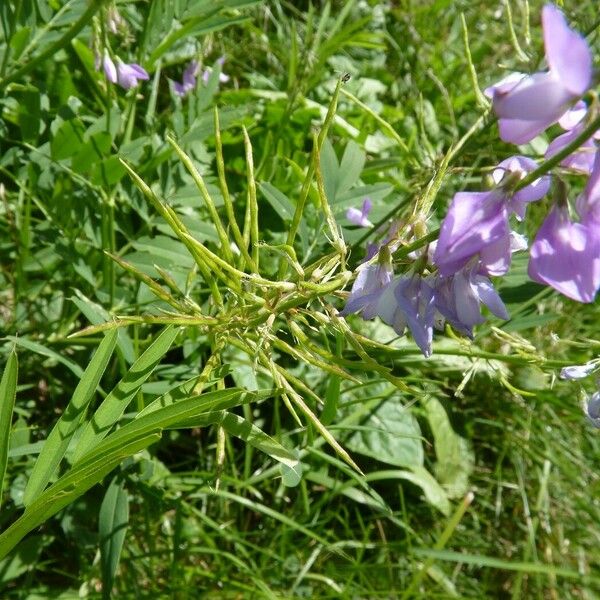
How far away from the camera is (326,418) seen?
1.09 metres

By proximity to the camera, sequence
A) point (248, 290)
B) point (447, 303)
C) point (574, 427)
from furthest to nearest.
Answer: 1. point (574, 427)
2. point (248, 290)
3. point (447, 303)

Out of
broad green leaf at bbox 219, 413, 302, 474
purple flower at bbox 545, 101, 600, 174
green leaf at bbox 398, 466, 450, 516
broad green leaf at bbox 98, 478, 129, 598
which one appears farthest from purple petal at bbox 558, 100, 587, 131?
green leaf at bbox 398, 466, 450, 516

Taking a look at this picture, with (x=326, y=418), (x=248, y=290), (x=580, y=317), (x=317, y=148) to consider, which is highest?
(x=317, y=148)

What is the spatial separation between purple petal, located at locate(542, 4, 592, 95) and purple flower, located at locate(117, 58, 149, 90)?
0.98 meters

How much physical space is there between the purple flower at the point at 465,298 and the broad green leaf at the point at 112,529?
567 mm

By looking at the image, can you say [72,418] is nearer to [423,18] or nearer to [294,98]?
[294,98]

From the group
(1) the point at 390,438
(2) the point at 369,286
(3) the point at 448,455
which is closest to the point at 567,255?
(2) the point at 369,286

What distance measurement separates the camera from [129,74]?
55.2 inches

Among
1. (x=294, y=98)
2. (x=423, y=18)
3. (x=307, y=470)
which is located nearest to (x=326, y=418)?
(x=307, y=470)

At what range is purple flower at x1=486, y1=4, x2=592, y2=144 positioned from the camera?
55 centimetres

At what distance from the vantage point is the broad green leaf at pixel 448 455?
70.5 inches

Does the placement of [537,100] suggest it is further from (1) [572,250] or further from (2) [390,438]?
(2) [390,438]

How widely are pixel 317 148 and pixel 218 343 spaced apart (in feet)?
0.85

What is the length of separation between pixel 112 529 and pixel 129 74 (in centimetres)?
78
